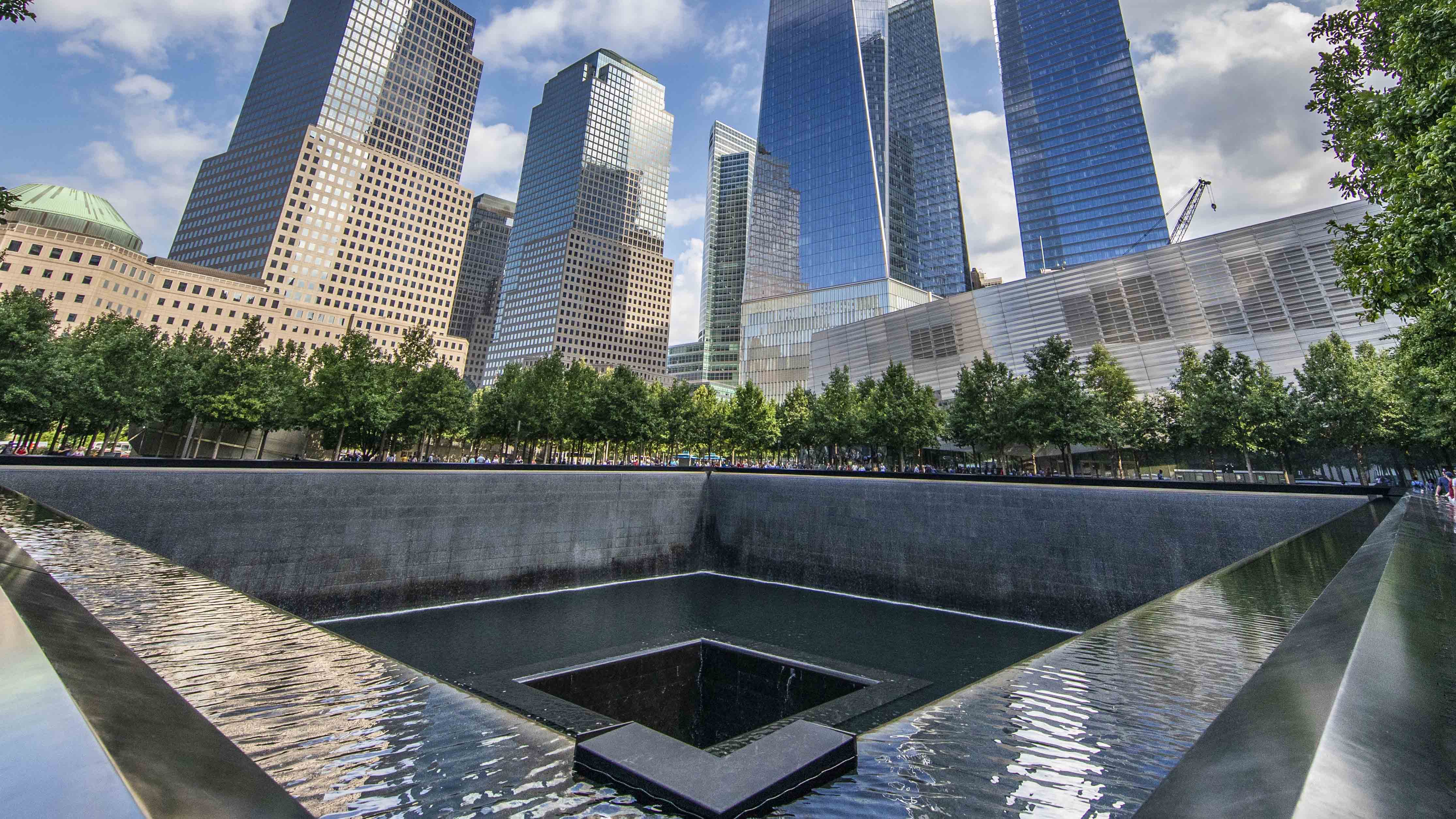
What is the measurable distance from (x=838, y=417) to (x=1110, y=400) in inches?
891

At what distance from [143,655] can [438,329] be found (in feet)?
Result: 443

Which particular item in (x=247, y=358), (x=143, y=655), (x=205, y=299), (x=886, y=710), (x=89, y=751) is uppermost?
(x=205, y=299)

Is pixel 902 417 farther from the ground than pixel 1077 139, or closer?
closer

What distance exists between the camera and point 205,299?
9194 cm

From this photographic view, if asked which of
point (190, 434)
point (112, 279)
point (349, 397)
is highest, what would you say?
point (112, 279)

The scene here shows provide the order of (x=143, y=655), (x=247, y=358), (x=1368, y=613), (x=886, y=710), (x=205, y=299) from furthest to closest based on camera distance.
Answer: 1. (x=205, y=299)
2. (x=247, y=358)
3. (x=886, y=710)
4. (x=143, y=655)
5. (x=1368, y=613)

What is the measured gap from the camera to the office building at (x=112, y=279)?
75438 mm

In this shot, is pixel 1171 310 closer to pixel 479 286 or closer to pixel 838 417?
pixel 838 417

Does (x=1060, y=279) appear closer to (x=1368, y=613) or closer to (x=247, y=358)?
(x=1368, y=613)

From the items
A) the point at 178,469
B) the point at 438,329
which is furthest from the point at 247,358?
the point at 438,329

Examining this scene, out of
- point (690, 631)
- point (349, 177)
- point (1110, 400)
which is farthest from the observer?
point (349, 177)

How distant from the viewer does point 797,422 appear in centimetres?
5909

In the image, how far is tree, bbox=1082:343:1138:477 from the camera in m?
40.4

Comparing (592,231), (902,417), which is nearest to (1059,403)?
(902,417)
